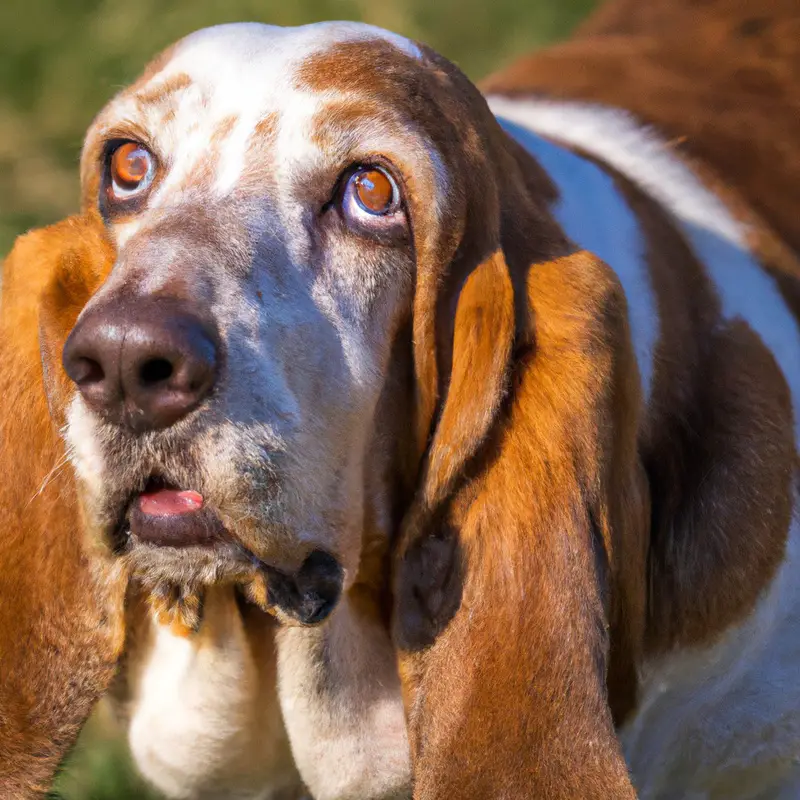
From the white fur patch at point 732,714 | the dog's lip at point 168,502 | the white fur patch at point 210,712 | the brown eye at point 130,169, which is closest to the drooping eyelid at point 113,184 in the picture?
the brown eye at point 130,169

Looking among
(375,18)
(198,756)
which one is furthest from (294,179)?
(375,18)

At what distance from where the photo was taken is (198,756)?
288cm

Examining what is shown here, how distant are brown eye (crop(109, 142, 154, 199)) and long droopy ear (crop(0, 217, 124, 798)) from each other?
4.4 inches

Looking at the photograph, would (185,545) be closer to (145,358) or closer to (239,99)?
(145,358)

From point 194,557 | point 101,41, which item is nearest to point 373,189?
point 194,557

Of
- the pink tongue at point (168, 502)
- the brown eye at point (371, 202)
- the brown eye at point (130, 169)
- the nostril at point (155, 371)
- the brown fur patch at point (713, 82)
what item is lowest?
the pink tongue at point (168, 502)

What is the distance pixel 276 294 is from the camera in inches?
87.2

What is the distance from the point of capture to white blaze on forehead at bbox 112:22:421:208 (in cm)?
233

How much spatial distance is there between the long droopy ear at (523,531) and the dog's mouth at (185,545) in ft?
0.95

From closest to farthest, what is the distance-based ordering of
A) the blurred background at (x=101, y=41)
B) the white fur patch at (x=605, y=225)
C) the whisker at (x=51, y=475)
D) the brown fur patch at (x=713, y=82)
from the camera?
the whisker at (x=51, y=475)
the white fur patch at (x=605, y=225)
the brown fur patch at (x=713, y=82)
the blurred background at (x=101, y=41)

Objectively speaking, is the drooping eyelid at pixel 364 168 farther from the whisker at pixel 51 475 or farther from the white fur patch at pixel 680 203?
the whisker at pixel 51 475

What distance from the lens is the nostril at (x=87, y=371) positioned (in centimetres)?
205

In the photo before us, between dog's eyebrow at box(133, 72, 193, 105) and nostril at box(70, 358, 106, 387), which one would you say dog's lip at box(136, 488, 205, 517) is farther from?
dog's eyebrow at box(133, 72, 193, 105)

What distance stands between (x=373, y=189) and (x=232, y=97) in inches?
11.3
